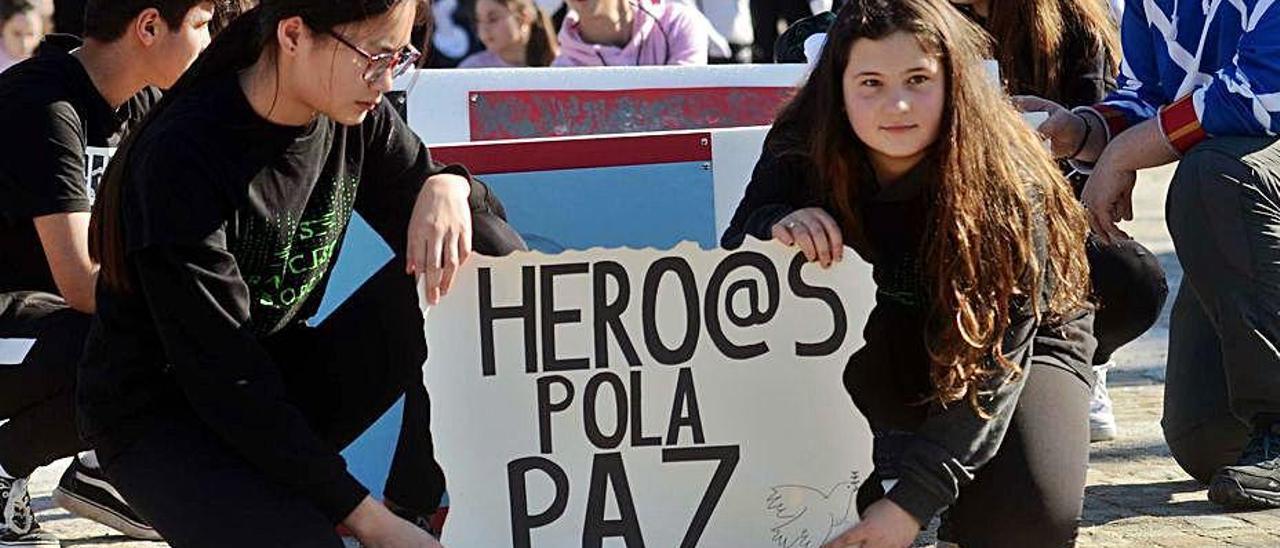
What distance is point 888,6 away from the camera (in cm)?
328

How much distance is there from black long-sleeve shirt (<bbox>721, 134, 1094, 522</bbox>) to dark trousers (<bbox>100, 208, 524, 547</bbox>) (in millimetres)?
474

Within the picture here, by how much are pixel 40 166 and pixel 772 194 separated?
1459 mm

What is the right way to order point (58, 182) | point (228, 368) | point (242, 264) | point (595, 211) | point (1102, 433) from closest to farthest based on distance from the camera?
point (228, 368)
point (242, 264)
point (58, 182)
point (595, 211)
point (1102, 433)

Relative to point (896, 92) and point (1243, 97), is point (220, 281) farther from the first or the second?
point (1243, 97)

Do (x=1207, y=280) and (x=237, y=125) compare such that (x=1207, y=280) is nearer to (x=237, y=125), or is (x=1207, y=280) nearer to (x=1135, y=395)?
(x=1135, y=395)

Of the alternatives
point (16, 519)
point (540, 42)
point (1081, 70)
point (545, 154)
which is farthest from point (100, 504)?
point (540, 42)

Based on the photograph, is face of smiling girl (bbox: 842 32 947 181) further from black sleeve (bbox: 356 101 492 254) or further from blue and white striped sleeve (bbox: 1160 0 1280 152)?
blue and white striped sleeve (bbox: 1160 0 1280 152)

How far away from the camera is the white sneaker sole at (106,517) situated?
164 inches

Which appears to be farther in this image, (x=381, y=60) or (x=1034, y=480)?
(x=1034, y=480)

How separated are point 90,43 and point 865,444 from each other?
180cm

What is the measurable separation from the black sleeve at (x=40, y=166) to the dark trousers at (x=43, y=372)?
0.20m

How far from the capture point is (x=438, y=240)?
317cm

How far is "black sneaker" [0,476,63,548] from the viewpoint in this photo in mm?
4113

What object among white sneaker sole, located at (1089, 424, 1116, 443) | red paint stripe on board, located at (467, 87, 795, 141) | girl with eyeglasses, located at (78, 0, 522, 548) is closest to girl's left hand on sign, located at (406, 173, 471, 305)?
girl with eyeglasses, located at (78, 0, 522, 548)
